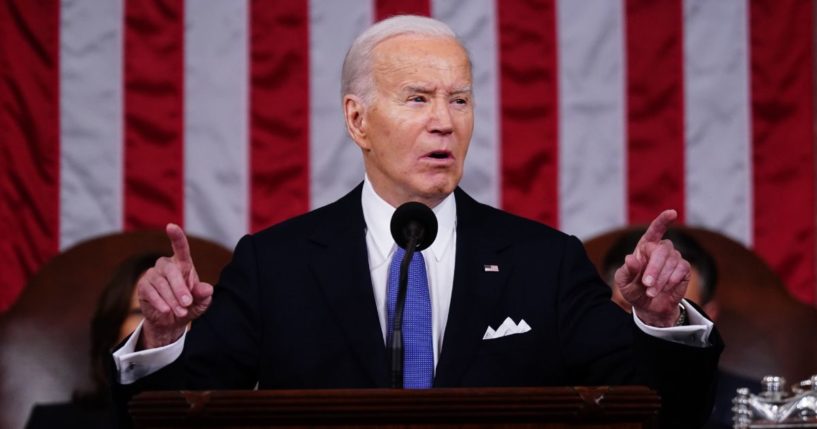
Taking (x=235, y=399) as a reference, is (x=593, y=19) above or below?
above

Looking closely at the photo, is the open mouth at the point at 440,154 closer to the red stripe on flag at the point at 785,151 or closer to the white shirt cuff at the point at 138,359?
the white shirt cuff at the point at 138,359

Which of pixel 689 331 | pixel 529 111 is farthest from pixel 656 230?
pixel 529 111

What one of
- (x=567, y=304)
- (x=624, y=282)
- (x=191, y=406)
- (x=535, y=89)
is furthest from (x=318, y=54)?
(x=191, y=406)

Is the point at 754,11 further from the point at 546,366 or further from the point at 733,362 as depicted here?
the point at 546,366

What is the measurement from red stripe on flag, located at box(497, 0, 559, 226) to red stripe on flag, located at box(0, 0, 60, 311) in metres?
1.59

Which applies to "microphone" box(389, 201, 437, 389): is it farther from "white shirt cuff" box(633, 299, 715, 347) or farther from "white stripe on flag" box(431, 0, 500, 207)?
"white stripe on flag" box(431, 0, 500, 207)

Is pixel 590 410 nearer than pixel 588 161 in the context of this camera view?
Yes

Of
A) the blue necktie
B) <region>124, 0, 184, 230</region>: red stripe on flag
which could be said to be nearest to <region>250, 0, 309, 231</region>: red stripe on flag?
<region>124, 0, 184, 230</region>: red stripe on flag

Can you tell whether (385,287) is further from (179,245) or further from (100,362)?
(100,362)

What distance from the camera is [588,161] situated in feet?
16.0

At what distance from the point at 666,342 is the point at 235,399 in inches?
34.2

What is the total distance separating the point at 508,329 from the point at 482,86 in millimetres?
2212

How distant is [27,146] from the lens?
185 inches

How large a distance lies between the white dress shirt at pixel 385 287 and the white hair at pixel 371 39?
0.21 m
